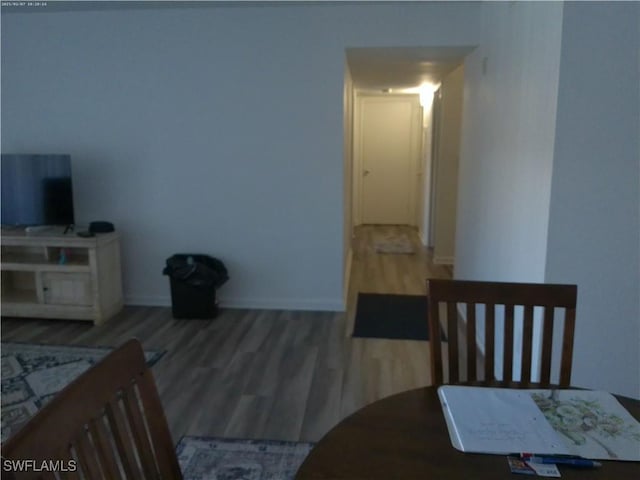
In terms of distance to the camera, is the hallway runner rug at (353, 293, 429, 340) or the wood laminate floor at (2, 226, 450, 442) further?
the hallway runner rug at (353, 293, 429, 340)

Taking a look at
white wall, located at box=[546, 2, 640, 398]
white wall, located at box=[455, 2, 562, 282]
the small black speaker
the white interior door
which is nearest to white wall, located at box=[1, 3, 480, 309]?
the small black speaker

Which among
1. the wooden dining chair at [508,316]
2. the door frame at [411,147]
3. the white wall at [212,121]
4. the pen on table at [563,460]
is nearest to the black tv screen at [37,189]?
the white wall at [212,121]

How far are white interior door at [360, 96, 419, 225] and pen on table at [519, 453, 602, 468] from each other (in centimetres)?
732

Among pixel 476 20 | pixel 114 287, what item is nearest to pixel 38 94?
pixel 114 287

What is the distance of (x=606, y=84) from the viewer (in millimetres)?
1999

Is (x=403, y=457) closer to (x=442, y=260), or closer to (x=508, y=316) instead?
(x=508, y=316)

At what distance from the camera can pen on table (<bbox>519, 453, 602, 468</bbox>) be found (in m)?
0.91

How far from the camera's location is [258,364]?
2963 mm

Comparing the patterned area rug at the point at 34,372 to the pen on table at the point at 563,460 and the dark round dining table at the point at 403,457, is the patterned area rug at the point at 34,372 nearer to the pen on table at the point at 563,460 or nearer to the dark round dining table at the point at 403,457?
the dark round dining table at the point at 403,457

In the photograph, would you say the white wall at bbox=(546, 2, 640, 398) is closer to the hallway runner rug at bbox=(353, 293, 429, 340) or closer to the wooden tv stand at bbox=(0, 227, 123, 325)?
the hallway runner rug at bbox=(353, 293, 429, 340)

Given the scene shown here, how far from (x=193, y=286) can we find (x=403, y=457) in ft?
9.86

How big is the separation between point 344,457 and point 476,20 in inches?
137

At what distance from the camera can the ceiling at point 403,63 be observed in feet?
12.2

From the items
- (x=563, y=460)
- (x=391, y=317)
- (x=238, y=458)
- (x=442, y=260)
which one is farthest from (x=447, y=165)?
(x=563, y=460)
